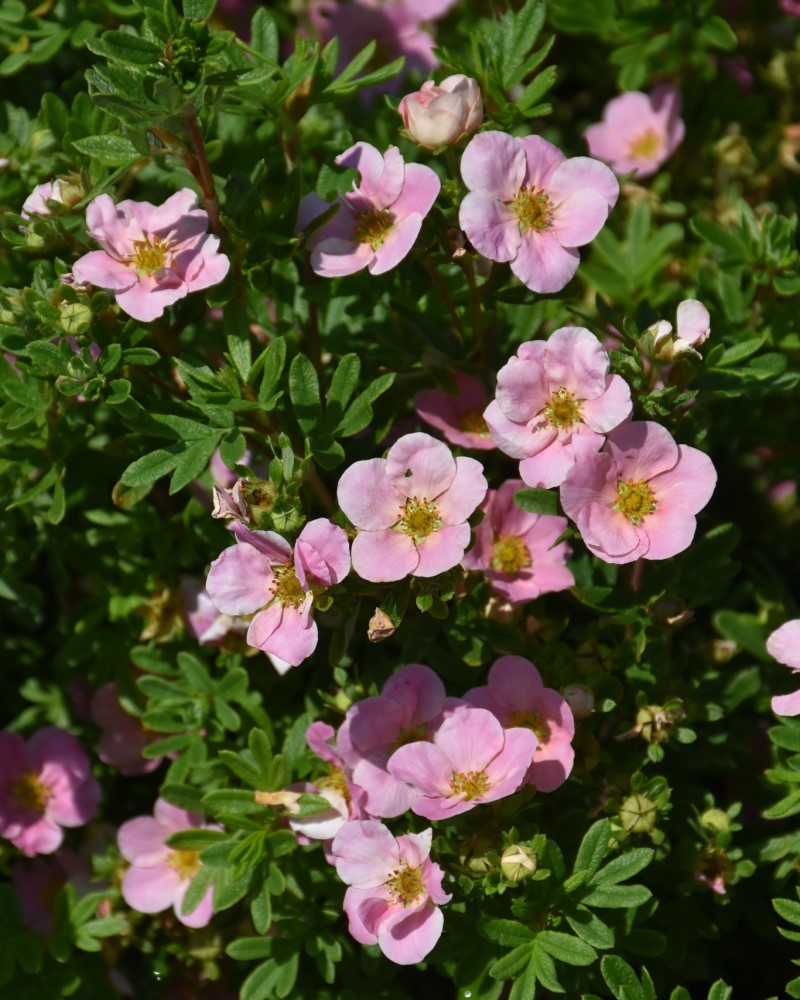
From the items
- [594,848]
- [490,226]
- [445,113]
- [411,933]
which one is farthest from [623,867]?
[445,113]

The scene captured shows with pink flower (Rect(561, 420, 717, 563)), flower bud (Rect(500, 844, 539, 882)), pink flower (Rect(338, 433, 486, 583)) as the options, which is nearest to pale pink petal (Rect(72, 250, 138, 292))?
pink flower (Rect(338, 433, 486, 583))

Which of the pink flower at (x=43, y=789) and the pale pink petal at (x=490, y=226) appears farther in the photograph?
the pink flower at (x=43, y=789)

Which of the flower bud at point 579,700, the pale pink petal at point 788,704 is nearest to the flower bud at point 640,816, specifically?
the flower bud at point 579,700

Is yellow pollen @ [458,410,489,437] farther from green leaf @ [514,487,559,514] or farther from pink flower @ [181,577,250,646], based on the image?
pink flower @ [181,577,250,646]

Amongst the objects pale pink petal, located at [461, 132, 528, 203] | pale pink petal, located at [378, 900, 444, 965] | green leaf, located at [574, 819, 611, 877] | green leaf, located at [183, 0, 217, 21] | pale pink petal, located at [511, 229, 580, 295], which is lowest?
pale pink petal, located at [378, 900, 444, 965]

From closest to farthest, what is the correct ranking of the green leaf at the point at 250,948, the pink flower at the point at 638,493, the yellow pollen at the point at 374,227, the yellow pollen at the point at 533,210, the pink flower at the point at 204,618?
1. the pink flower at the point at 638,493
2. the yellow pollen at the point at 533,210
3. the yellow pollen at the point at 374,227
4. the green leaf at the point at 250,948
5. the pink flower at the point at 204,618

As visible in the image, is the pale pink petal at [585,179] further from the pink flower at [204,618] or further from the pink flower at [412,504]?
the pink flower at [204,618]

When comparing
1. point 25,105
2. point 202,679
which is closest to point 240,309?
point 202,679
